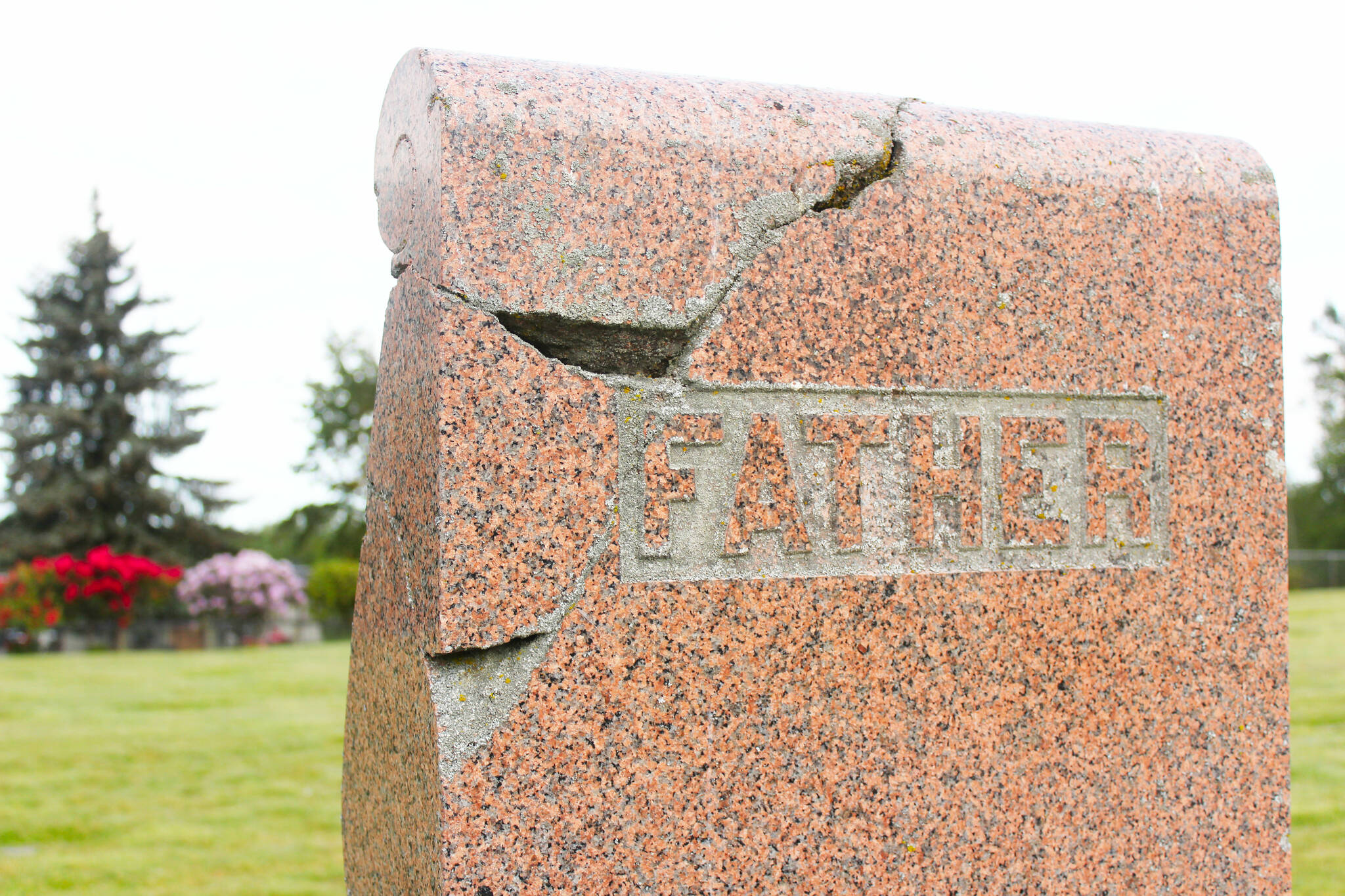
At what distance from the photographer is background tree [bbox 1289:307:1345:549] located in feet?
103

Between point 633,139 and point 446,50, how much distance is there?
14.7 inches

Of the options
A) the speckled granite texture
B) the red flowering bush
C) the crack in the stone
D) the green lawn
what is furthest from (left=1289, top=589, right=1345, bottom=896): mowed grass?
the red flowering bush

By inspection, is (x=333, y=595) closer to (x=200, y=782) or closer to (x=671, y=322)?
(x=200, y=782)

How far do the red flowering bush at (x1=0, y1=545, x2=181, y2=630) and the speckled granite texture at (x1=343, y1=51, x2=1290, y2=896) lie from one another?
568 inches

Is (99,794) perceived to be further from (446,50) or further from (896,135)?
(896,135)

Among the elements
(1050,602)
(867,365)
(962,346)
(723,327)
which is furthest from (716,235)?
(1050,602)

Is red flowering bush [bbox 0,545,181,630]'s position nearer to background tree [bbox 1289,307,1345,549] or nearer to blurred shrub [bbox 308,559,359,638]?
blurred shrub [bbox 308,559,359,638]

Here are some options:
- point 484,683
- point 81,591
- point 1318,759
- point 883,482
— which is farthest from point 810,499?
point 81,591

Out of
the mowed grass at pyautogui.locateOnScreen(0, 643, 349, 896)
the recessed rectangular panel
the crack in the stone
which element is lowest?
the mowed grass at pyautogui.locateOnScreen(0, 643, 349, 896)

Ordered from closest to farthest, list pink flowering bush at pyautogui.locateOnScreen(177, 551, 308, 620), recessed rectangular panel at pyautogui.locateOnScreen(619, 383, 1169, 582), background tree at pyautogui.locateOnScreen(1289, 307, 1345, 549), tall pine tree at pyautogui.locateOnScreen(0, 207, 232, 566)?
recessed rectangular panel at pyautogui.locateOnScreen(619, 383, 1169, 582) → pink flowering bush at pyautogui.locateOnScreen(177, 551, 308, 620) → tall pine tree at pyautogui.locateOnScreen(0, 207, 232, 566) → background tree at pyautogui.locateOnScreen(1289, 307, 1345, 549)

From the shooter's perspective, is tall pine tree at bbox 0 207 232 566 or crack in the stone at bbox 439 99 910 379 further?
tall pine tree at bbox 0 207 232 566

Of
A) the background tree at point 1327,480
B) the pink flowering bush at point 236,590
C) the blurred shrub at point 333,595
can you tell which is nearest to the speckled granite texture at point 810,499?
the pink flowering bush at point 236,590

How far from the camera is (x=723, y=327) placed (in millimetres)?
1886

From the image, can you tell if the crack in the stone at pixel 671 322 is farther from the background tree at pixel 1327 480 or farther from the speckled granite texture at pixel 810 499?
the background tree at pixel 1327 480
